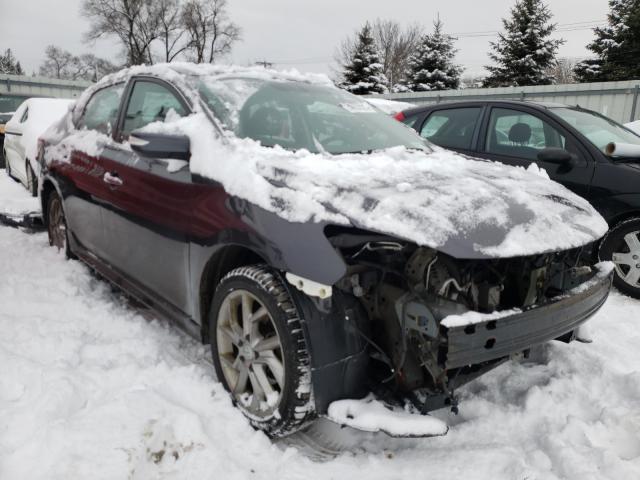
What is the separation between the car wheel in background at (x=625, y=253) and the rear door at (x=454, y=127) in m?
1.49

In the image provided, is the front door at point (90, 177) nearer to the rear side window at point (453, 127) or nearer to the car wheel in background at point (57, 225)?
the car wheel in background at point (57, 225)

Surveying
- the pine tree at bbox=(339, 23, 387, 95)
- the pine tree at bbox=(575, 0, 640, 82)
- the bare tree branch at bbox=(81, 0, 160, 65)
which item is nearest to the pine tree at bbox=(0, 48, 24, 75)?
the bare tree branch at bbox=(81, 0, 160, 65)

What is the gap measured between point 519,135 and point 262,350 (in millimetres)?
3512

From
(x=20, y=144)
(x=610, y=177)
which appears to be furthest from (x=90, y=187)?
(x=20, y=144)

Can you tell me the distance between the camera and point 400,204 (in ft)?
6.31

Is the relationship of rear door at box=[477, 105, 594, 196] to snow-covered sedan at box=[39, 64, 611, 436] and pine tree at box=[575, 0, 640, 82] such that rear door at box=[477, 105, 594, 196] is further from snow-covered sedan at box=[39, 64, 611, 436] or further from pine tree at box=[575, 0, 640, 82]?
pine tree at box=[575, 0, 640, 82]

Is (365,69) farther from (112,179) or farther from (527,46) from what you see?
(112,179)

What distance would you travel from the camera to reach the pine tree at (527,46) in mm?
24469

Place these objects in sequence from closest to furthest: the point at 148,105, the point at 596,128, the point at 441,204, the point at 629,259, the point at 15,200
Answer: the point at 441,204 → the point at 148,105 → the point at 629,259 → the point at 596,128 → the point at 15,200

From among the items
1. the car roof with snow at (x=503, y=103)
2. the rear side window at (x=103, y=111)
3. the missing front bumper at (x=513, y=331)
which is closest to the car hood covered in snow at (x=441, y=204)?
the missing front bumper at (x=513, y=331)

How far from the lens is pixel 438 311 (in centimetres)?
182

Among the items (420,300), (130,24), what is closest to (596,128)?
(420,300)

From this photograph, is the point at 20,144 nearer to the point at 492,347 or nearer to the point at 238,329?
the point at 238,329

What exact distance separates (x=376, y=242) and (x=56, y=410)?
160cm
